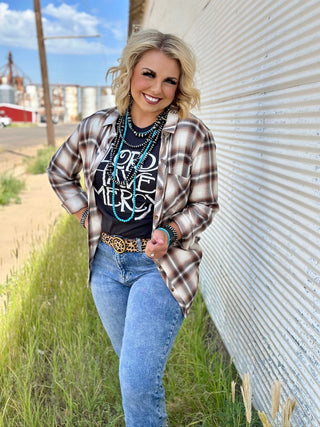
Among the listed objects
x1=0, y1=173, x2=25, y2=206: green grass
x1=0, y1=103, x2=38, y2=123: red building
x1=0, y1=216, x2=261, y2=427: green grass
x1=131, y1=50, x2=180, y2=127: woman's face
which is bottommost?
x1=0, y1=103, x2=38, y2=123: red building

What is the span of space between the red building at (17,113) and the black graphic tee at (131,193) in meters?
64.5

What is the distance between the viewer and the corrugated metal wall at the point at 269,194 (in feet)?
5.00

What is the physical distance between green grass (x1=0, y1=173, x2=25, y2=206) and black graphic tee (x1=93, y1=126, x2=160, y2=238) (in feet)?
22.4

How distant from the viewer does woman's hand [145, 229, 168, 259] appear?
163 cm

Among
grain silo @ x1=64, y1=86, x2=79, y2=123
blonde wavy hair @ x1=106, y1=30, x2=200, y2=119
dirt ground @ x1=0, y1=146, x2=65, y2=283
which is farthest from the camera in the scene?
grain silo @ x1=64, y1=86, x2=79, y2=123

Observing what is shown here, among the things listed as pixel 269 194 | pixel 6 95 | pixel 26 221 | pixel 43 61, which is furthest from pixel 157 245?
pixel 6 95

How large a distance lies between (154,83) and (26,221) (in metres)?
5.59

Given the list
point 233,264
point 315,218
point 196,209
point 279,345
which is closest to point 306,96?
point 315,218

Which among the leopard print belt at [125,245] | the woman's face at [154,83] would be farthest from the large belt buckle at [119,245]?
the woman's face at [154,83]

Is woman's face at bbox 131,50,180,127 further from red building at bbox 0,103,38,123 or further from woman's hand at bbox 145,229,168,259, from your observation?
red building at bbox 0,103,38,123

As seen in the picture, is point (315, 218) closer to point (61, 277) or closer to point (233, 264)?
point (233, 264)

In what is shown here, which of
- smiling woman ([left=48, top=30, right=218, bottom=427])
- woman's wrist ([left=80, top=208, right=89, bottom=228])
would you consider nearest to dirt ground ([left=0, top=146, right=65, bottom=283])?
woman's wrist ([left=80, top=208, right=89, bottom=228])

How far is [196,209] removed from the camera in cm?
181

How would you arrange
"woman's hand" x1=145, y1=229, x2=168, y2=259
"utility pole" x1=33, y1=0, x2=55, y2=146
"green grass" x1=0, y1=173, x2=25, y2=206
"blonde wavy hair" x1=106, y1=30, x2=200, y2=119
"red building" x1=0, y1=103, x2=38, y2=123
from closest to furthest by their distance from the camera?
"woman's hand" x1=145, y1=229, x2=168, y2=259 → "blonde wavy hair" x1=106, y1=30, x2=200, y2=119 → "green grass" x1=0, y1=173, x2=25, y2=206 → "utility pole" x1=33, y1=0, x2=55, y2=146 → "red building" x1=0, y1=103, x2=38, y2=123
